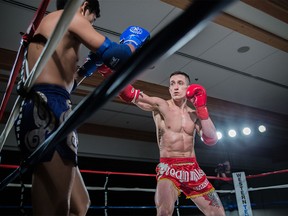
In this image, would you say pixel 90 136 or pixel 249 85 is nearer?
pixel 249 85

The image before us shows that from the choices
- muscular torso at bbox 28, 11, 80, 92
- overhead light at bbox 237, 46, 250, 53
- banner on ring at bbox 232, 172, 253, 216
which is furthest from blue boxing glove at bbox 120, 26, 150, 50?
overhead light at bbox 237, 46, 250, 53

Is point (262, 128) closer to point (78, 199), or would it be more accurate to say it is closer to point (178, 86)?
point (178, 86)

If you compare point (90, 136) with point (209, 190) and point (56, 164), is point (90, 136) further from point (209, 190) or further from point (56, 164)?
point (56, 164)

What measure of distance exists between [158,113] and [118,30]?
1.29 metres

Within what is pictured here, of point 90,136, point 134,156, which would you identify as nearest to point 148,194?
point 134,156

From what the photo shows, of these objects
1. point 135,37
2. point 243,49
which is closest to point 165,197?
point 135,37

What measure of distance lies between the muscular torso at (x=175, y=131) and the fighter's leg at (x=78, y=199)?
1.22 metres

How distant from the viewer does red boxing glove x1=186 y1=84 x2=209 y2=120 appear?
7.22ft

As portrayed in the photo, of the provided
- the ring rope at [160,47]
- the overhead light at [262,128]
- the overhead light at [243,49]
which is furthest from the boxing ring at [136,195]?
the ring rope at [160,47]

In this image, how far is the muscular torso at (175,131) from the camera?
2223 mm

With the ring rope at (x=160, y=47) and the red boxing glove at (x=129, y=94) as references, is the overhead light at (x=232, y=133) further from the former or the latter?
the ring rope at (x=160, y=47)

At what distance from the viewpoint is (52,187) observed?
805 millimetres

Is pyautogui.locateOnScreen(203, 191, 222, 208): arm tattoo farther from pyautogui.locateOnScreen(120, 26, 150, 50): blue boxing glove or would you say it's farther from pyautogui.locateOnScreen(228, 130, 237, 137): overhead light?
pyautogui.locateOnScreen(228, 130, 237, 137): overhead light

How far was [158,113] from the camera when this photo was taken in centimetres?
238
